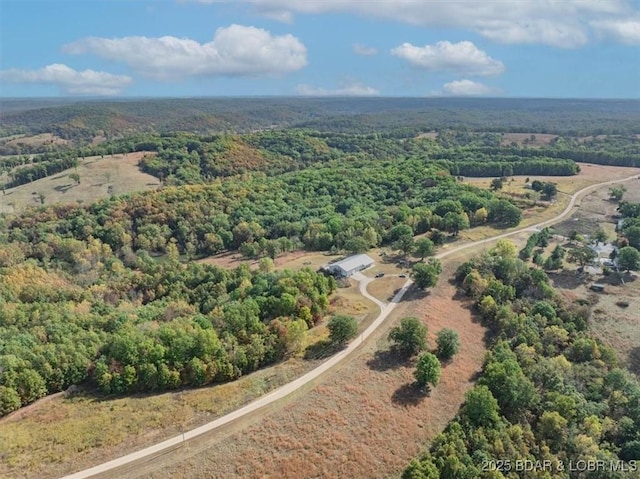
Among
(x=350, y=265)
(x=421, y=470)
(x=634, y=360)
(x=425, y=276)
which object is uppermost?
(x=425, y=276)

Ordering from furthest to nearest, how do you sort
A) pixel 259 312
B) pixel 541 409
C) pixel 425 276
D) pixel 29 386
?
pixel 425 276, pixel 259 312, pixel 541 409, pixel 29 386

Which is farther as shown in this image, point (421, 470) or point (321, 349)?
point (321, 349)

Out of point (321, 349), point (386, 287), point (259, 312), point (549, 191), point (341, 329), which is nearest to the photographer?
point (341, 329)

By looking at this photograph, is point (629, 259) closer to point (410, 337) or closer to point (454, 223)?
point (454, 223)

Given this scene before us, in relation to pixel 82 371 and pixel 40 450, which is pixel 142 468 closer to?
pixel 40 450

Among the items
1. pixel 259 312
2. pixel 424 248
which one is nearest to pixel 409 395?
pixel 259 312

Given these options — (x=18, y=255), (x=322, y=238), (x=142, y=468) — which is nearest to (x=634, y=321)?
(x=322, y=238)

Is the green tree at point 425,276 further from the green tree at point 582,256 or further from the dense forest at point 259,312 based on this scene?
the green tree at point 582,256
